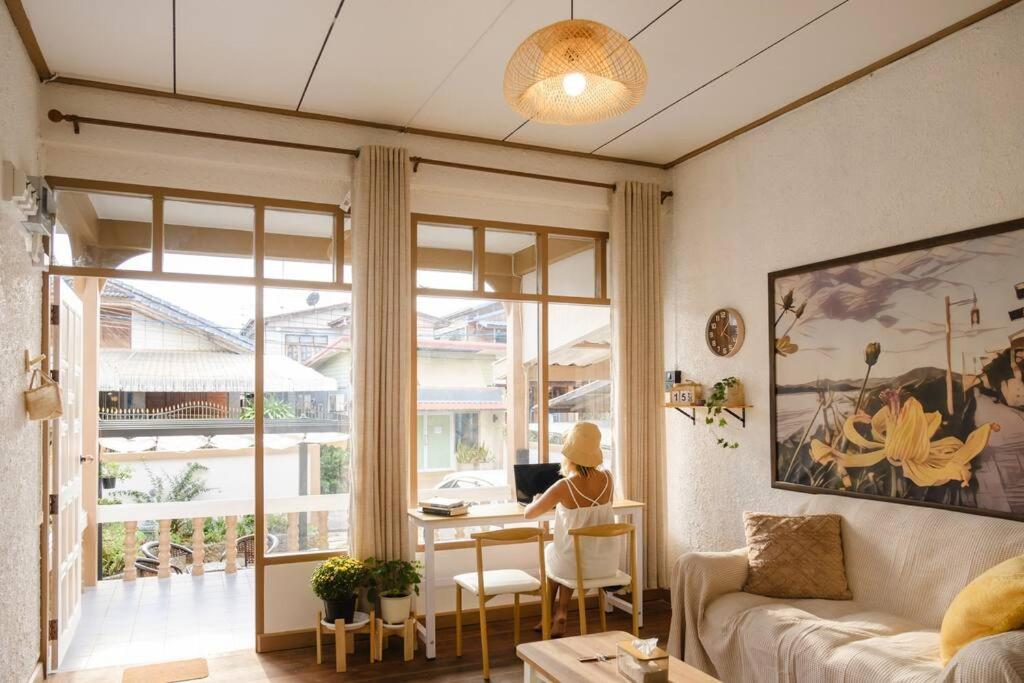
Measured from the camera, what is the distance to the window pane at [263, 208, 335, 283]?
4551 mm

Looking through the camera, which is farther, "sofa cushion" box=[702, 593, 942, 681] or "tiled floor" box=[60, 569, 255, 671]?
"tiled floor" box=[60, 569, 255, 671]

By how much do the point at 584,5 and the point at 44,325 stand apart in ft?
9.99

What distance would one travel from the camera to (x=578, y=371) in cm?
535

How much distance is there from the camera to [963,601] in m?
2.74

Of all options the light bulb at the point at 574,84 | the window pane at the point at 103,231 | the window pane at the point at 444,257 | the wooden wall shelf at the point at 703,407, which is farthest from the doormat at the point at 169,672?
the light bulb at the point at 574,84

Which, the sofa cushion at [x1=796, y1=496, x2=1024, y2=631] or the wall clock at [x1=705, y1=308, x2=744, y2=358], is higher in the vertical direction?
the wall clock at [x1=705, y1=308, x2=744, y2=358]

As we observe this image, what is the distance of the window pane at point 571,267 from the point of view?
533 cm

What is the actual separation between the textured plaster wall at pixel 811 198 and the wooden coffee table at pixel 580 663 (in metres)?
1.46

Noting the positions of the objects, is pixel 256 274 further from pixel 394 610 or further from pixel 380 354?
pixel 394 610

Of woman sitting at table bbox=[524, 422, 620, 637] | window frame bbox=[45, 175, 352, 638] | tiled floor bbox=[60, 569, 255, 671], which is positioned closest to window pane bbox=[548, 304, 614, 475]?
woman sitting at table bbox=[524, 422, 620, 637]

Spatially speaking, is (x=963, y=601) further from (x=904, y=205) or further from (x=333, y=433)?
(x=333, y=433)

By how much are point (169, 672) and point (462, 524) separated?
5.45 ft

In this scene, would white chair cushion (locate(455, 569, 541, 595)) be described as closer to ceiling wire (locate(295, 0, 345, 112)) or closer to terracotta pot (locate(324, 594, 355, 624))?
terracotta pot (locate(324, 594, 355, 624))

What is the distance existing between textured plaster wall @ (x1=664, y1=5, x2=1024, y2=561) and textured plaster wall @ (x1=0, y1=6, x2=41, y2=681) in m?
3.72
